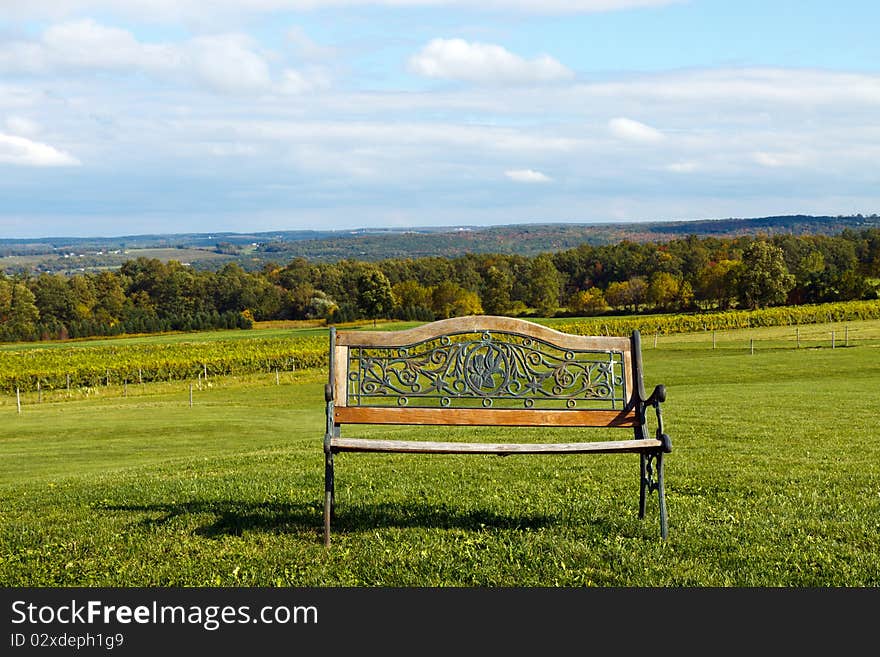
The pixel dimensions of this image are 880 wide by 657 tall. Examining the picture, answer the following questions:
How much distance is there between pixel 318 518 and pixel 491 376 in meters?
1.55

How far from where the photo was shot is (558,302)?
9562 cm

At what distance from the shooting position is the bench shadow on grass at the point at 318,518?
17.3 ft

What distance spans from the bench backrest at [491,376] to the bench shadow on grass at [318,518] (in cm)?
67

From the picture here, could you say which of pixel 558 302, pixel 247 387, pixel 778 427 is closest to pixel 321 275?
pixel 558 302

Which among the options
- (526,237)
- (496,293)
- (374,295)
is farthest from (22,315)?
(526,237)

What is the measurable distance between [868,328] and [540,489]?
58.0 meters

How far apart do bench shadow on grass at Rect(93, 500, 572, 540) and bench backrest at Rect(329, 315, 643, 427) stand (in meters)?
0.67

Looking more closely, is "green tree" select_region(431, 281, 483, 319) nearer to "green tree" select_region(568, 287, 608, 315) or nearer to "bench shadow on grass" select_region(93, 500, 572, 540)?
"green tree" select_region(568, 287, 608, 315)

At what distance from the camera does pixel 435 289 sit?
308ft

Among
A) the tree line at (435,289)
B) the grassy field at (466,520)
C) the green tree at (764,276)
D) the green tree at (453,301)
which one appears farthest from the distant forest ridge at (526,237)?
the grassy field at (466,520)

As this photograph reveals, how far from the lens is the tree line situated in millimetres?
85188

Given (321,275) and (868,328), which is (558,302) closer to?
(321,275)

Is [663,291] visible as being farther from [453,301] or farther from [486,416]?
[486,416]

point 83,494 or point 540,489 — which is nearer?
point 540,489
